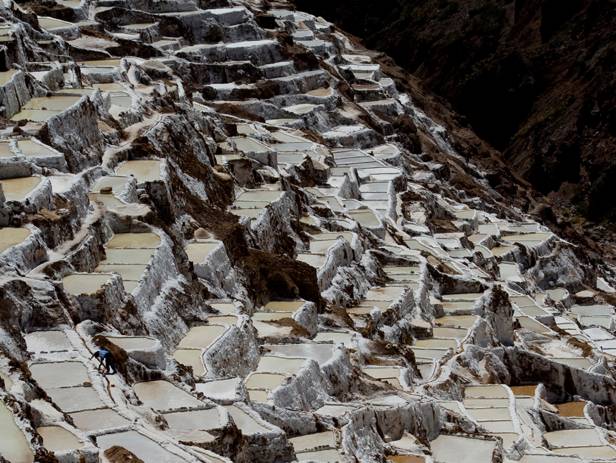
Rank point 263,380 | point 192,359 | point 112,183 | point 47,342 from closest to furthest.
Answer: point 47,342 < point 192,359 < point 263,380 < point 112,183

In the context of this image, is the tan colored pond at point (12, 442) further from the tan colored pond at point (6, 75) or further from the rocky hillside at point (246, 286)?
the tan colored pond at point (6, 75)

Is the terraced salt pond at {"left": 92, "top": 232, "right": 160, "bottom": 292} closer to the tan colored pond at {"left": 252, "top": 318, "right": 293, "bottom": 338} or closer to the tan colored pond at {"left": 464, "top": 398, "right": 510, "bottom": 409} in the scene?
the tan colored pond at {"left": 252, "top": 318, "right": 293, "bottom": 338}

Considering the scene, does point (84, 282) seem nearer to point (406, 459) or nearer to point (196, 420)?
point (196, 420)

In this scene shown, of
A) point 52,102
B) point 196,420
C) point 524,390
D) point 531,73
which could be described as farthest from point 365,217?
point 531,73

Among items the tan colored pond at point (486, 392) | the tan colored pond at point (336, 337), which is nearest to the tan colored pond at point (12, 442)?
the tan colored pond at point (336, 337)

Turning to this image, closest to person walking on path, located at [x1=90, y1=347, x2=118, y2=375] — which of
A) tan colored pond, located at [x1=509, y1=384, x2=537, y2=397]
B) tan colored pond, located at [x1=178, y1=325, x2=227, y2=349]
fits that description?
tan colored pond, located at [x1=178, y1=325, x2=227, y2=349]
